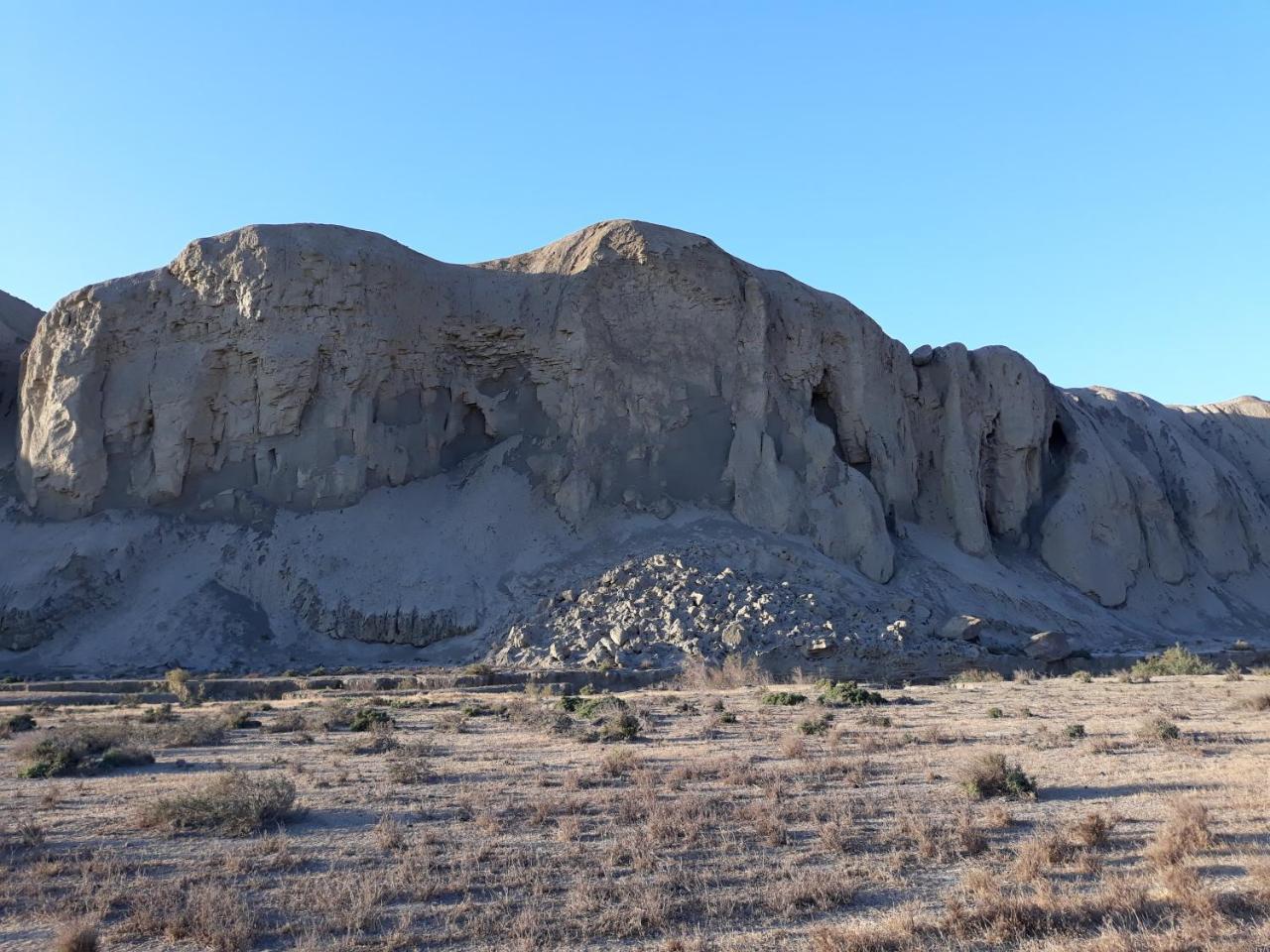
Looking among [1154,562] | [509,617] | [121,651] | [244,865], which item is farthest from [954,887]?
[1154,562]

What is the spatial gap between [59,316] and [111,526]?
30.4 feet

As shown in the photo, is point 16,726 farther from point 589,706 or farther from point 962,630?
point 962,630

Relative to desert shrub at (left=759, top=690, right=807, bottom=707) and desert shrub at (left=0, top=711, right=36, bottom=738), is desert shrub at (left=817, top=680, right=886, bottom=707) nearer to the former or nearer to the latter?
desert shrub at (left=759, top=690, right=807, bottom=707)

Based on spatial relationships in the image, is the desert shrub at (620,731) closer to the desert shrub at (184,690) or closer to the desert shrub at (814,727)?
the desert shrub at (814,727)

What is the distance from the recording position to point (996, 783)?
32.3 ft

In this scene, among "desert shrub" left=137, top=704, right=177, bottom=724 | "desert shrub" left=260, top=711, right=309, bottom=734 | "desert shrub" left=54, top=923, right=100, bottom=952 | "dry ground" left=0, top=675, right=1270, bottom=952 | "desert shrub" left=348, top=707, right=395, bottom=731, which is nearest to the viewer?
"desert shrub" left=54, top=923, right=100, bottom=952

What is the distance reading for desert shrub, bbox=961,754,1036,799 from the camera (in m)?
9.77

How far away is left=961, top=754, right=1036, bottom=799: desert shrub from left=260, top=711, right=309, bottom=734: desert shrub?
10625 mm

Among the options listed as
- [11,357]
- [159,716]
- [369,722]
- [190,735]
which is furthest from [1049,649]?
[11,357]

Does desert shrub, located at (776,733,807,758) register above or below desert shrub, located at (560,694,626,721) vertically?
above

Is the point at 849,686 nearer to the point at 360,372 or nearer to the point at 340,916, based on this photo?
the point at 340,916

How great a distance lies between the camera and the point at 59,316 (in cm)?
4097

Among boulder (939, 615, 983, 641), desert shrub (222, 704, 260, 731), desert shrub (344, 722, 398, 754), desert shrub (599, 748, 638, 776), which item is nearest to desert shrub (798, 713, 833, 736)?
desert shrub (599, 748, 638, 776)

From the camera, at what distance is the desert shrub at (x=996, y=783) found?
9.77 meters
